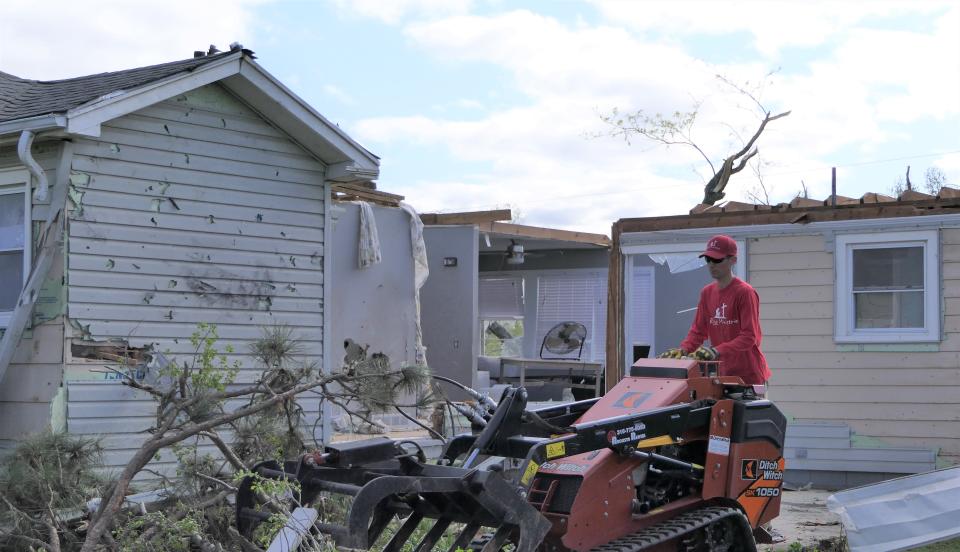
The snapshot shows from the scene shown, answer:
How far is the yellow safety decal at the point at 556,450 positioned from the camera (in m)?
5.15

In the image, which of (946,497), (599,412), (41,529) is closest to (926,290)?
(946,497)

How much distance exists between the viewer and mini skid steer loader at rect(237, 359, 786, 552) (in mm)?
4855

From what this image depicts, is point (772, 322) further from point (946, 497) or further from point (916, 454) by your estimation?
point (946, 497)

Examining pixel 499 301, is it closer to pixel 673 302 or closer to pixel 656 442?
pixel 673 302

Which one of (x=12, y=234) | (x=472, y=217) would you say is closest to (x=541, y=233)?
(x=472, y=217)

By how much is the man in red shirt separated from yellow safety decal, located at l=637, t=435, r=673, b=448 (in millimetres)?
849

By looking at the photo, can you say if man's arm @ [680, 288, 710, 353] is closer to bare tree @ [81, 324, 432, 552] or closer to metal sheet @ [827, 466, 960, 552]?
metal sheet @ [827, 466, 960, 552]

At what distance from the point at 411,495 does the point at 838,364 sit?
7.61m

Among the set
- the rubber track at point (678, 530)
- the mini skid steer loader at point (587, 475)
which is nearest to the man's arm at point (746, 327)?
the mini skid steer loader at point (587, 475)

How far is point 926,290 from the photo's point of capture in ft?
35.4

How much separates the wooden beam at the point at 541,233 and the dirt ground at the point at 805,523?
584 cm

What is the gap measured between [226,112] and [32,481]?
4343 millimetres

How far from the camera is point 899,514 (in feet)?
24.2

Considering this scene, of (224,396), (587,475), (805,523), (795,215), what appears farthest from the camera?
(795,215)
